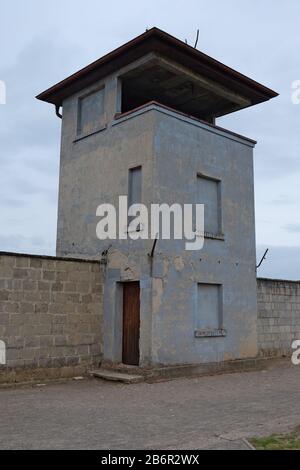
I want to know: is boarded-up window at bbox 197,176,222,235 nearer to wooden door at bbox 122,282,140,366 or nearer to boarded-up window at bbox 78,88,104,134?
wooden door at bbox 122,282,140,366

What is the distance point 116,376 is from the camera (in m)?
11.1

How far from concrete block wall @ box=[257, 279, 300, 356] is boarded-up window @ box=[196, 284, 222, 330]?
242 centimetres

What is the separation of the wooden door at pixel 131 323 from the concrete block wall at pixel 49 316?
2.16 feet

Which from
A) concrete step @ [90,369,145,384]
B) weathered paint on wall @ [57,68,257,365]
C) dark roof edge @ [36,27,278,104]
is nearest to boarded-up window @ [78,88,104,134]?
weathered paint on wall @ [57,68,257,365]

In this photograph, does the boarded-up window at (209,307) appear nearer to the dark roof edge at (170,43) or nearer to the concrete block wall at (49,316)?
the concrete block wall at (49,316)

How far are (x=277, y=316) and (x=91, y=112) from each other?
28.7 ft

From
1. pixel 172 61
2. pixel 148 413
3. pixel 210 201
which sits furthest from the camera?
pixel 210 201

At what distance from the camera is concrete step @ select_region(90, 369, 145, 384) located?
35.8 feet

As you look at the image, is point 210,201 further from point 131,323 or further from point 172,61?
point 131,323

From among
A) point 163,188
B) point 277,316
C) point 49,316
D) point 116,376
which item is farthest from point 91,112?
point 277,316

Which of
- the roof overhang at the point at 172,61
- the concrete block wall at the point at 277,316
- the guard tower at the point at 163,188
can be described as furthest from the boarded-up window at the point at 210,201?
the concrete block wall at the point at 277,316

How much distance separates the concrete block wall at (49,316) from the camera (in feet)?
35.3
